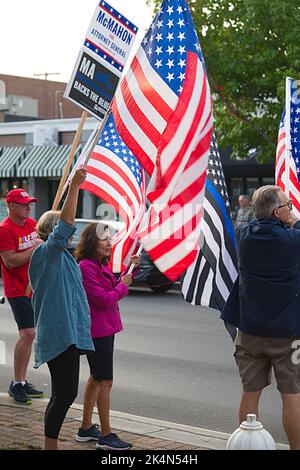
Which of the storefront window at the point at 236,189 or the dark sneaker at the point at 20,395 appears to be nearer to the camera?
the dark sneaker at the point at 20,395

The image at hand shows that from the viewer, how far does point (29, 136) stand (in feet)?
114

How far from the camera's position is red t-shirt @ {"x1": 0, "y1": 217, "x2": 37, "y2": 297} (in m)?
7.22

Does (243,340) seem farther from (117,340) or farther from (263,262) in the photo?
(117,340)

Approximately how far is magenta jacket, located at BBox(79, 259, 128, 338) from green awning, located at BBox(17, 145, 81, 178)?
25.7 m

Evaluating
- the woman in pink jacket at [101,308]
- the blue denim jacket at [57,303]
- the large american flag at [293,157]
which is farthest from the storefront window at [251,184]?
the blue denim jacket at [57,303]

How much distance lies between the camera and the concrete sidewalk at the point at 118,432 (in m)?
5.88

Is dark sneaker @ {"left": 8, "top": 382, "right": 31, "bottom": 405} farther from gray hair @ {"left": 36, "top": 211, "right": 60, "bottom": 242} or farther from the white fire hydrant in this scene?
the white fire hydrant

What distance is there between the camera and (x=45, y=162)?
3244cm


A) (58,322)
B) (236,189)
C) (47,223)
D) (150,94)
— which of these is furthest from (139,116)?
(236,189)

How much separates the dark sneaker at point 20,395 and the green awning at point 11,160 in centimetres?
2707

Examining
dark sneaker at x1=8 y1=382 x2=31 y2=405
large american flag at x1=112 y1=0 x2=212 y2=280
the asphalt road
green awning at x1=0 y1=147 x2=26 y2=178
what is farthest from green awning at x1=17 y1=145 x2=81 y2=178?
large american flag at x1=112 y1=0 x2=212 y2=280

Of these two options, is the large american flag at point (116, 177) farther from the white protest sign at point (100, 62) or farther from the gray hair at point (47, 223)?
the gray hair at point (47, 223)
